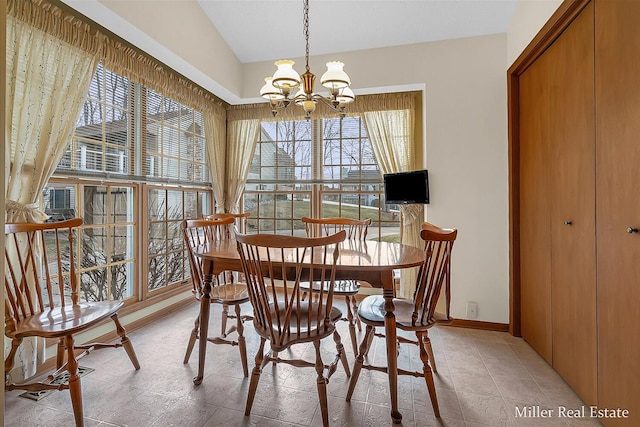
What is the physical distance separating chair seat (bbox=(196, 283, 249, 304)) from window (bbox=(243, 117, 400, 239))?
1.71 meters

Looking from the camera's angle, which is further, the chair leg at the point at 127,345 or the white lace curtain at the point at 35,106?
the chair leg at the point at 127,345

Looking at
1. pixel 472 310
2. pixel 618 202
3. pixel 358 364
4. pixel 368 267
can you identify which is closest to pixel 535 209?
pixel 618 202

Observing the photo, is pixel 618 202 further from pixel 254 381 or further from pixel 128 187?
pixel 128 187

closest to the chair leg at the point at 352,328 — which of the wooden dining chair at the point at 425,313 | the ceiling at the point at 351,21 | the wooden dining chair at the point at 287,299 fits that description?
the wooden dining chair at the point at 425,313

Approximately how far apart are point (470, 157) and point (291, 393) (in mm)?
2496

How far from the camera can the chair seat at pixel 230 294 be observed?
7.20 ft

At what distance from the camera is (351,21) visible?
3.03 meters

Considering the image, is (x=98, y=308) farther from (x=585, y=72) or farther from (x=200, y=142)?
(x=585, y=72)

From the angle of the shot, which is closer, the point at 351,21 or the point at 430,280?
the point at 430,280

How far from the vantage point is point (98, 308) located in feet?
6.41

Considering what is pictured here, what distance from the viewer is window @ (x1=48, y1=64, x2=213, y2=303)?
248 cm

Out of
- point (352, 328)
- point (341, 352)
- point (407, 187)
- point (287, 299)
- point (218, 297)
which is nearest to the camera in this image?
point (287, 299)

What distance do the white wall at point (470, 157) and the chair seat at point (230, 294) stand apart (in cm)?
193

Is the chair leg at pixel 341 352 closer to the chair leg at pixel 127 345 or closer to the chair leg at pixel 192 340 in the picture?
the chair leg at pixel 192 340
